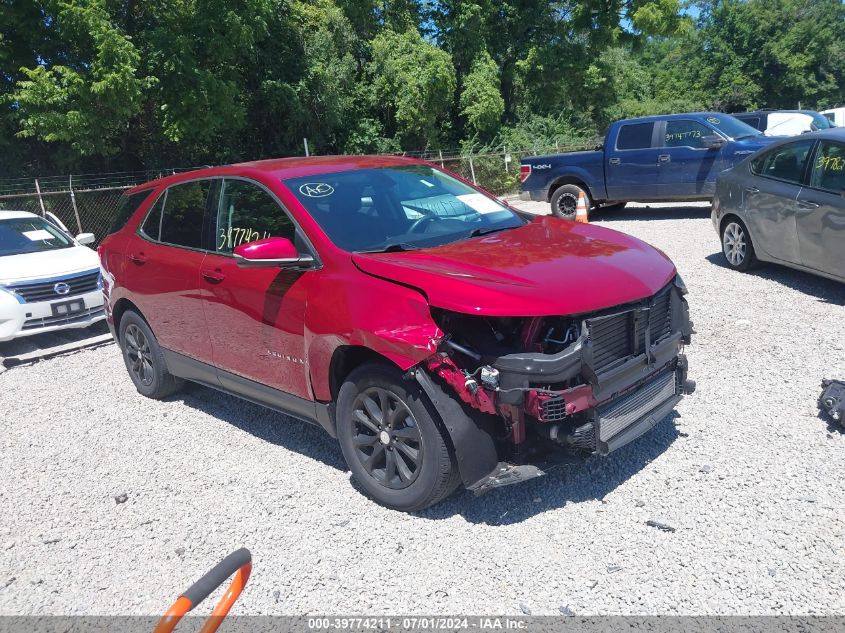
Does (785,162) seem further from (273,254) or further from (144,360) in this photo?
(144,360)

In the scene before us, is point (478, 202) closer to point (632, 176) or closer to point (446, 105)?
point (632, 176)

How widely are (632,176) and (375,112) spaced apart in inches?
644

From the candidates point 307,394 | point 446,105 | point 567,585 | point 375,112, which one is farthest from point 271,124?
point 567,585

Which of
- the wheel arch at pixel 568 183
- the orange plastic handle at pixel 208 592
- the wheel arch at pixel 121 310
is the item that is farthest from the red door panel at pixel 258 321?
the wheel arch at pixel 568 183

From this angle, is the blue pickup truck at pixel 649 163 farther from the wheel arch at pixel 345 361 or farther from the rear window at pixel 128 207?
the wheel arch at pixel 345 361

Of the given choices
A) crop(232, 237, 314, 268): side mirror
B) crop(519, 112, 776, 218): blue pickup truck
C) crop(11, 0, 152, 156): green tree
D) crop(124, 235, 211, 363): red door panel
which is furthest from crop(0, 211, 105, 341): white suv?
crop(519, 112, 776, 218): blue pickup truck

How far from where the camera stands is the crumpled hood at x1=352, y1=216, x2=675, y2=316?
11.1ft

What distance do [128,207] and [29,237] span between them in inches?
152

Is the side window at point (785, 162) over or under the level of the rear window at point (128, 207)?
under

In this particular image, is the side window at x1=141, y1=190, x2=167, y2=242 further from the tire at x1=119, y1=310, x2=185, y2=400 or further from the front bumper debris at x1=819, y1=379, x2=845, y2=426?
the front bumper debris at x1=819, y1=379, x2=845, y2=426

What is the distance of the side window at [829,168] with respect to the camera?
694 cm

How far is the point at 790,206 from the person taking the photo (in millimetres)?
7391

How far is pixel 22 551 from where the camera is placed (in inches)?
155

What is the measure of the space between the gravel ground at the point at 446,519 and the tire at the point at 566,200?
8.46 m
